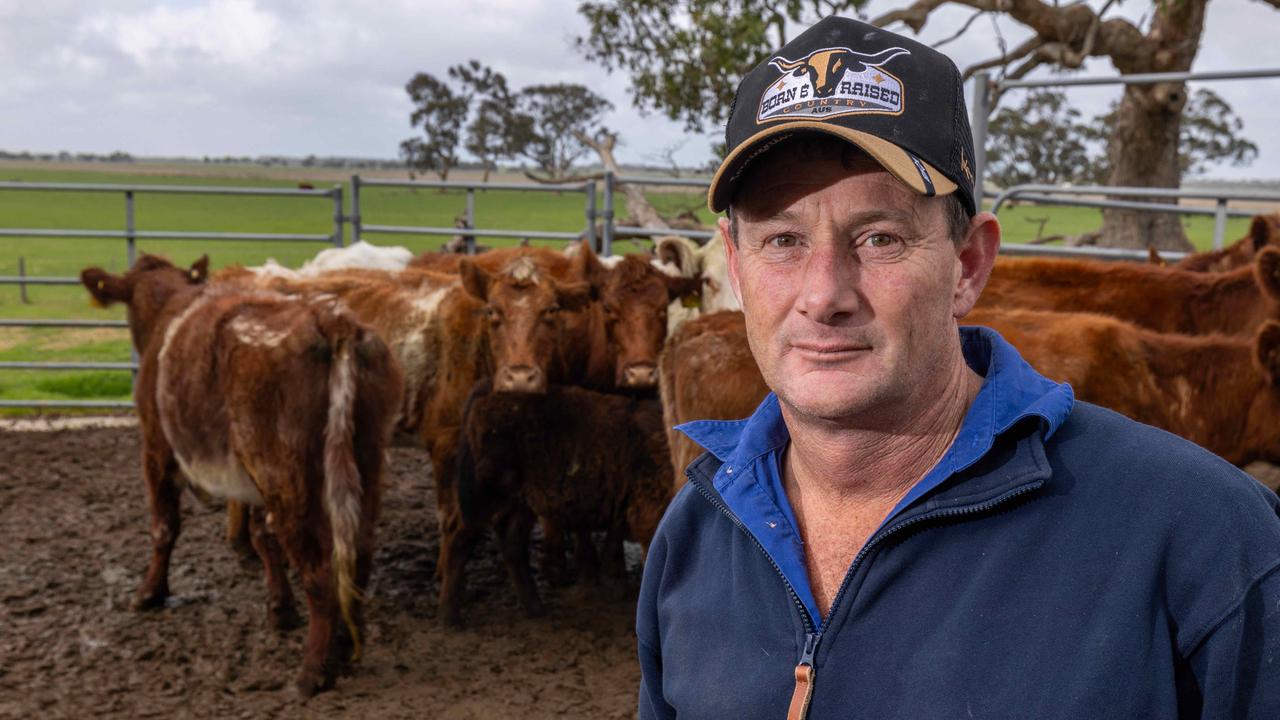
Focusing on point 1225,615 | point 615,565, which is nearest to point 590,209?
point 615,565

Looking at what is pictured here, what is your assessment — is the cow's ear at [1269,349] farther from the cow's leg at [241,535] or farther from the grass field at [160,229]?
the grass field at [160,229]

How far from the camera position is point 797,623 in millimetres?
1465

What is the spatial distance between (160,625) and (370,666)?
4.30ft

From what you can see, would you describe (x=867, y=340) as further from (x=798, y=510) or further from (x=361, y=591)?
(x=361, y=591)

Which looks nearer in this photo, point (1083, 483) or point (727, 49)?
point (1083, 483)

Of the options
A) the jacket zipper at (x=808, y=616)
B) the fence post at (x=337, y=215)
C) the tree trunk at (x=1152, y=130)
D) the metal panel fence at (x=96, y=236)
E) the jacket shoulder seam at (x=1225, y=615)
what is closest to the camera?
the jacket shoulder seam at (x=1225, y=615)

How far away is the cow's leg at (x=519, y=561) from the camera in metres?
6.14

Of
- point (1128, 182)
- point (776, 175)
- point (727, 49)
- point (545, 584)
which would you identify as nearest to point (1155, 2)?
point (1128, 182)

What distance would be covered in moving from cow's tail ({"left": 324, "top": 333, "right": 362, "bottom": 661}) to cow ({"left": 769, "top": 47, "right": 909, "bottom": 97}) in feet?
13.8

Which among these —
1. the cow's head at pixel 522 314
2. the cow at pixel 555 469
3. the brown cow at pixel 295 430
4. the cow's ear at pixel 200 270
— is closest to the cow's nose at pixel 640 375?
the cow at pixel 555 469

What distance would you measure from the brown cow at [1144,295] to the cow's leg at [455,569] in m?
3.12

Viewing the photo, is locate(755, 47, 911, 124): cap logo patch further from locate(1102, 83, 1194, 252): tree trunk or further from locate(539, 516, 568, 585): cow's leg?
locate(1102, 83, 1194, 252): tree trunk

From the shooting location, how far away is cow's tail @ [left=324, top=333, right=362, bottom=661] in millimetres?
5191

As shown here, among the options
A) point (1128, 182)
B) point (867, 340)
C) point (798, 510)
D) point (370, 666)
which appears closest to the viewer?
point (867, 340)
